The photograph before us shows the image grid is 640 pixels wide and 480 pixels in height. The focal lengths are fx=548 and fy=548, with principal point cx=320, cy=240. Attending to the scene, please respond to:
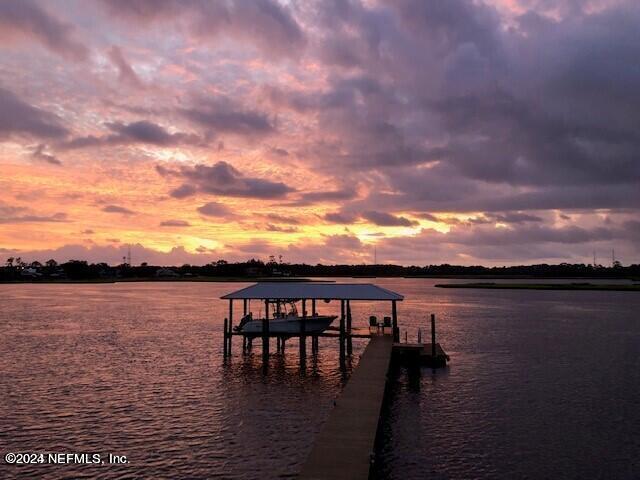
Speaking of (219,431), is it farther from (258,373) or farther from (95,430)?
(258,373)

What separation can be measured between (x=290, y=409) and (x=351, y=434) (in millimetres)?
8469

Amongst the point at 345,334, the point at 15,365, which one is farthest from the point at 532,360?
the point at 15,365

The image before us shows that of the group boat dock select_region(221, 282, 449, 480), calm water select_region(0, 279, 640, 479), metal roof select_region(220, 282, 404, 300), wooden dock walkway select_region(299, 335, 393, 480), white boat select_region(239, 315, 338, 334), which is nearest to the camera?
wooden dock walkway select_region(299, 335, 393, 480)

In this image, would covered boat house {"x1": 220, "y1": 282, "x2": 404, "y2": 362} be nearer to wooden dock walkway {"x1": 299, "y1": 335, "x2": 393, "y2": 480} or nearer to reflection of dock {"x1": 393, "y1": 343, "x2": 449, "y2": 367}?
reflection of dock {"x1": 393, "y1": 343, "x2": 449, "y2": 367}

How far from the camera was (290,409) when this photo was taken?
86.4ft

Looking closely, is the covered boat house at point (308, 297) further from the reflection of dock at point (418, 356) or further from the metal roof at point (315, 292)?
the reflection of dock at point (418, 356)

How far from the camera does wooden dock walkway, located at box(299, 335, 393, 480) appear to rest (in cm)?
1528

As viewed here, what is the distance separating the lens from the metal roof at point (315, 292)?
39594mm

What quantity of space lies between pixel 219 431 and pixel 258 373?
13.5m

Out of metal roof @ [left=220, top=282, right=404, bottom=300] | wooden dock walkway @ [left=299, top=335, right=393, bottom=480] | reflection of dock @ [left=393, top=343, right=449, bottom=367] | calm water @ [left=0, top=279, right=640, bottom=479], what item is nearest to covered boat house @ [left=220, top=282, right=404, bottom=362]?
metal roof @ [left=220, top=282, right=404, bottom=300]

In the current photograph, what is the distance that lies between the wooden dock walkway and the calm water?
4.98ft

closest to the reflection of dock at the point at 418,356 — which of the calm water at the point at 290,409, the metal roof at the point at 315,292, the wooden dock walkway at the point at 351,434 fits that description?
the calm water at the point at 290,409

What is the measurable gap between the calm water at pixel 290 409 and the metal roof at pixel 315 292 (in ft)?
16.1

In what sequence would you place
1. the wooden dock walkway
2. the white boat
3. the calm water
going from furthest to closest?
the white boat < the calm water < the wooden dock walkway
